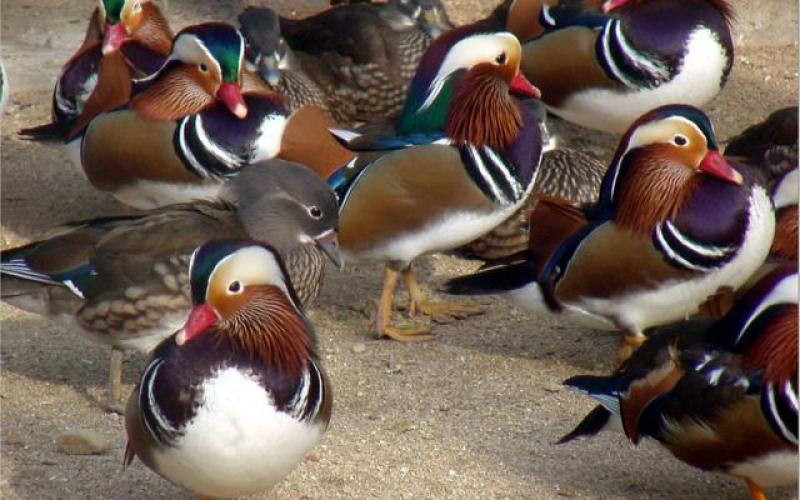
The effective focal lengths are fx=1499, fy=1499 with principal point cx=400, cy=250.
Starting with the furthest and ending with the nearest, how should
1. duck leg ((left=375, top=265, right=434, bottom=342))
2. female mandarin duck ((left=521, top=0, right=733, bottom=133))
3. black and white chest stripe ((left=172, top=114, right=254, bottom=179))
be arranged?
female mandarin duck ((left=521, top=0, right=733, bottom=133)), black and white chest stripe ((left=172, top=114, right=254, bottom=179)), duck leg ((left=375, top=265, right=434, bottom=342))

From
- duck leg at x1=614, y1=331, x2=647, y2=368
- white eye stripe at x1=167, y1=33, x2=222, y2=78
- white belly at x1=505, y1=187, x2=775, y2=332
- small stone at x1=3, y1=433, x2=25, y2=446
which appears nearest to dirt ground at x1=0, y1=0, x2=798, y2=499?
small stone at x1=3, y1=433, x2=25, y2=446

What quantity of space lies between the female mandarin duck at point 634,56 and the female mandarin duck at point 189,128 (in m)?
1.37

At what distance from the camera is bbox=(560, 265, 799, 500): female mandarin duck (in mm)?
3553

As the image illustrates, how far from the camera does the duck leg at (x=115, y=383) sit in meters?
4.64

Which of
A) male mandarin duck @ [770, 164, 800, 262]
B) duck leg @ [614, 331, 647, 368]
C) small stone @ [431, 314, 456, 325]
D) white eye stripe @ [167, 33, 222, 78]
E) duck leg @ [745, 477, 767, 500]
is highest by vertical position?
male mandarin duck @ [770, 164, 800, 262]

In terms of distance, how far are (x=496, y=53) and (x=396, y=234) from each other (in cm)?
72

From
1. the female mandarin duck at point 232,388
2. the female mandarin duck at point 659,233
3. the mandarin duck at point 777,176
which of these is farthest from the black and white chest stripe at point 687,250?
the female mandarin duck at point 232,388

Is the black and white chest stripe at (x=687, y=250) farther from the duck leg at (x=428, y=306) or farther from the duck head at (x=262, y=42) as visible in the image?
the duck head at (x=262, y=42)

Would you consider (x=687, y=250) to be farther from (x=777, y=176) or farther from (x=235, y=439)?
(x=235, y=439)

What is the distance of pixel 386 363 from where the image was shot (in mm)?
5047

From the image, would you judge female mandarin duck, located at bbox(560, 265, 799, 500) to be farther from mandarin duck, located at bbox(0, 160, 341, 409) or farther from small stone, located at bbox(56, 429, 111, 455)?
small stone, located at bbox(56, 429, 111, 455)

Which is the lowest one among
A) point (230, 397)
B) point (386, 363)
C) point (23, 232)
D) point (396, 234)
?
point (23, 232)

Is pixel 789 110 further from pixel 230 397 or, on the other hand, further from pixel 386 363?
pixel 230 397

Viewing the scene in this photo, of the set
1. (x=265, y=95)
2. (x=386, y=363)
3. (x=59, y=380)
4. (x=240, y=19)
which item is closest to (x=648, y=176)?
(x=386, y=363)
